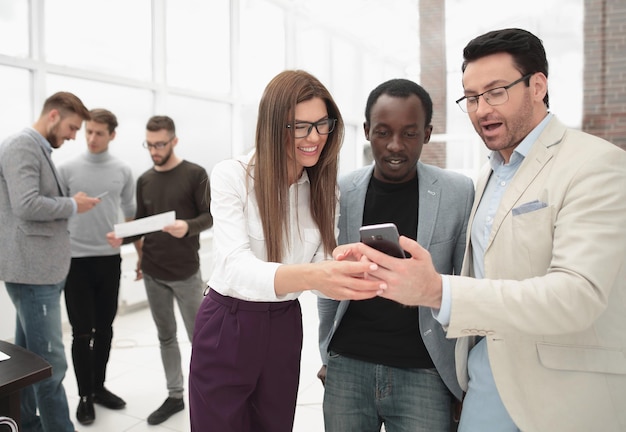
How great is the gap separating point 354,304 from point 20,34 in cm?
431

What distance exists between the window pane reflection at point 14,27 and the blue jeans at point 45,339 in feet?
9.05

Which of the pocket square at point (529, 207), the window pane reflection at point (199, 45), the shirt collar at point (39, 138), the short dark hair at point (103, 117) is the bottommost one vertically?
the pocket square at point (529, 207)

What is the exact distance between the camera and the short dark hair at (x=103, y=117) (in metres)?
3.10

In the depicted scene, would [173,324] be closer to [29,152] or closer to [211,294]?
[29,152]

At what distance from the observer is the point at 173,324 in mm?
3020

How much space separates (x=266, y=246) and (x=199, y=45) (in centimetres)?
580

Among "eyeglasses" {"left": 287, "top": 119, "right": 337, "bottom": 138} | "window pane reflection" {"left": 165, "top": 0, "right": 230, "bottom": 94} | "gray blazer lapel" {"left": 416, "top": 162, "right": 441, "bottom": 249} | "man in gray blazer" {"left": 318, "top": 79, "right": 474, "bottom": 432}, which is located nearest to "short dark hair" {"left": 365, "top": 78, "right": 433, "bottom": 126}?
"man in gray blazer" {"left": 318, "top": 79, "right": 474, "bottom": 432}

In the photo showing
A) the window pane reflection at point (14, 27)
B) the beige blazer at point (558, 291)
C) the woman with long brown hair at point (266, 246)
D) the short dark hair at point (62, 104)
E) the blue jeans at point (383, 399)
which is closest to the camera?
the beige blazer at point (558, 291)

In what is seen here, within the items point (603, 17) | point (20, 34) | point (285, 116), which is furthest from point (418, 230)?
point (603, 17)

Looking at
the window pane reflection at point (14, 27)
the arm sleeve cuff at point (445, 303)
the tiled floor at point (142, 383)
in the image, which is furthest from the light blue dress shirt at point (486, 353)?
the window pane reflection at point (14, 27)

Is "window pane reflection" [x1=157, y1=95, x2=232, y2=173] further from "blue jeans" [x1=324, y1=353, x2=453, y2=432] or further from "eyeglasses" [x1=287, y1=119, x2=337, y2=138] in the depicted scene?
"blue jeans" [x1=324, y1=353, x2=453, y2=432]

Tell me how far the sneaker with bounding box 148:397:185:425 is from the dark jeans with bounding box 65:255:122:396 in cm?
43

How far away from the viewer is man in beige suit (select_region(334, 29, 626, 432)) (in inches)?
38.9

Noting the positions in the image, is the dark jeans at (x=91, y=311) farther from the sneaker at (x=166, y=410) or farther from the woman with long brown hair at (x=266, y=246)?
the woman with long brown hair at (x=266, y=246)
